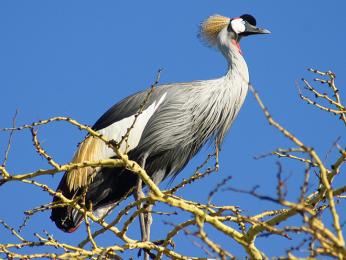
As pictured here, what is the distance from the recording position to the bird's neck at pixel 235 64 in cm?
680

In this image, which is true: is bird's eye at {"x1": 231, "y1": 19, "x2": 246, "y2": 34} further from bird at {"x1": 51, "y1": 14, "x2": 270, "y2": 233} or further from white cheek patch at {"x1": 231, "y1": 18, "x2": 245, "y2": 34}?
bird at {"x1": 51, "y1": 14, "x2": 270, "y2": 233}

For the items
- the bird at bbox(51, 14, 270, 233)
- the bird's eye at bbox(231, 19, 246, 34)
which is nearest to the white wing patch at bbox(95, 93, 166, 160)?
the bird at bbox(51, 14, 270, 233)

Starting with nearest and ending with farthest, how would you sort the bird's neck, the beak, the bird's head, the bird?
the bird → the bird's neck → the bird's head → the beak

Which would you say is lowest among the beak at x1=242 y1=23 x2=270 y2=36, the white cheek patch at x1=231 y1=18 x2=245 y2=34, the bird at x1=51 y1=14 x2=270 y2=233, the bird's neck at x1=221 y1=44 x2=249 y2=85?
the bird at x1=51 y1=14 x2=270 y2=233

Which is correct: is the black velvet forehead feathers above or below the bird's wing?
above

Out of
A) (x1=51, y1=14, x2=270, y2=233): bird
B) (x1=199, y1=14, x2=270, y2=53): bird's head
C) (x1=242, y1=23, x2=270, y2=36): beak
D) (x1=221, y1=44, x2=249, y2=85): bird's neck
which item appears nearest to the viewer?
(x1=51, y1=14, x2=270, y2=233): bird

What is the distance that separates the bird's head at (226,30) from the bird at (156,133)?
0.58 metres

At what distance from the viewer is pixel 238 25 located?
24.2ft

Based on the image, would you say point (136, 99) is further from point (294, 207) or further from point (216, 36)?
point (294, 207)

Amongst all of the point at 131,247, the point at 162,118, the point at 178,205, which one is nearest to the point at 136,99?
the point at 162,118

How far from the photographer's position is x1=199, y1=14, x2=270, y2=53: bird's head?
23.8 ft

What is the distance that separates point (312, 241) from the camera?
2875 millimetres

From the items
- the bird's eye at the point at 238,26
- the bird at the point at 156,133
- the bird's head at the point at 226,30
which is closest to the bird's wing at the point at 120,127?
the bird at the point at 156,133

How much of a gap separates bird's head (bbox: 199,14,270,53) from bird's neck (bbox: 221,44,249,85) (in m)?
0.06
